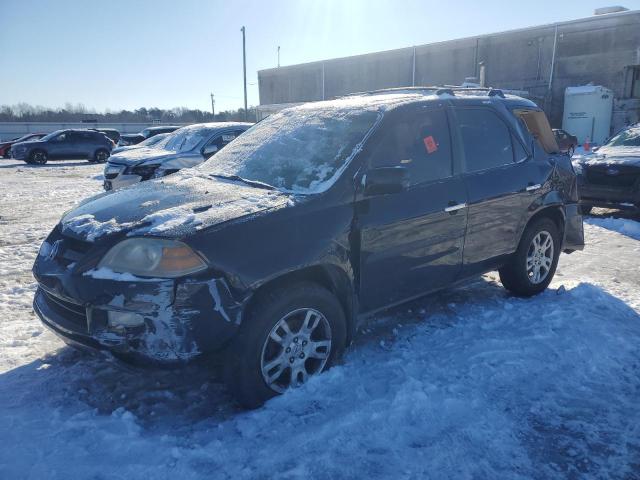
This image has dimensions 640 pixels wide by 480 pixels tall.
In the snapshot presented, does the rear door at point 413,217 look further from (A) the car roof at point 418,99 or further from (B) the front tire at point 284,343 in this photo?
(B) the front tire at point 284,343

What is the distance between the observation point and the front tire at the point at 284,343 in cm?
284

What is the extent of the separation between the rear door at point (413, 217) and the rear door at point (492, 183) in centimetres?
18

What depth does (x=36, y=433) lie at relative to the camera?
2734mm

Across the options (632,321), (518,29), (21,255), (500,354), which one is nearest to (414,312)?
(500,354)

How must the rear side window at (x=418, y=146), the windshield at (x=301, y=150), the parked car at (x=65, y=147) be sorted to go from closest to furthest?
the windshield at (x=301, y=150) → the rear side window at (x=418, y=146) → the parked car at (x=65, y=147)

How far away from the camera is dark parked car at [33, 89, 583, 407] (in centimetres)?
268

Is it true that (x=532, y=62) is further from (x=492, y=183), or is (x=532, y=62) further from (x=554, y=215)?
(x=492, y=183)

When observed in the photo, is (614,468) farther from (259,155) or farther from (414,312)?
(259,155)

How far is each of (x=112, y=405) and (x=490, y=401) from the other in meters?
2.35

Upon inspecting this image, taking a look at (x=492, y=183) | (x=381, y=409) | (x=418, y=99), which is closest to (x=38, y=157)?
(x=418, y=99)

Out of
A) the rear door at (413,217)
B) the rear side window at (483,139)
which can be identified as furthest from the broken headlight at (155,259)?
the rear side window at (483,139)

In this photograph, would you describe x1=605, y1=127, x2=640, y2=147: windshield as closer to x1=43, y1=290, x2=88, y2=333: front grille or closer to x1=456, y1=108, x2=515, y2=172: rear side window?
x1=456, y1=108, x2=515, y2=172: rear side window

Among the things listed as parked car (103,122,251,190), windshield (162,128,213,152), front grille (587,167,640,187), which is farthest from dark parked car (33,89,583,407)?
windshield (162,128,213,152)

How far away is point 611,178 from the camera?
8.62 metres
